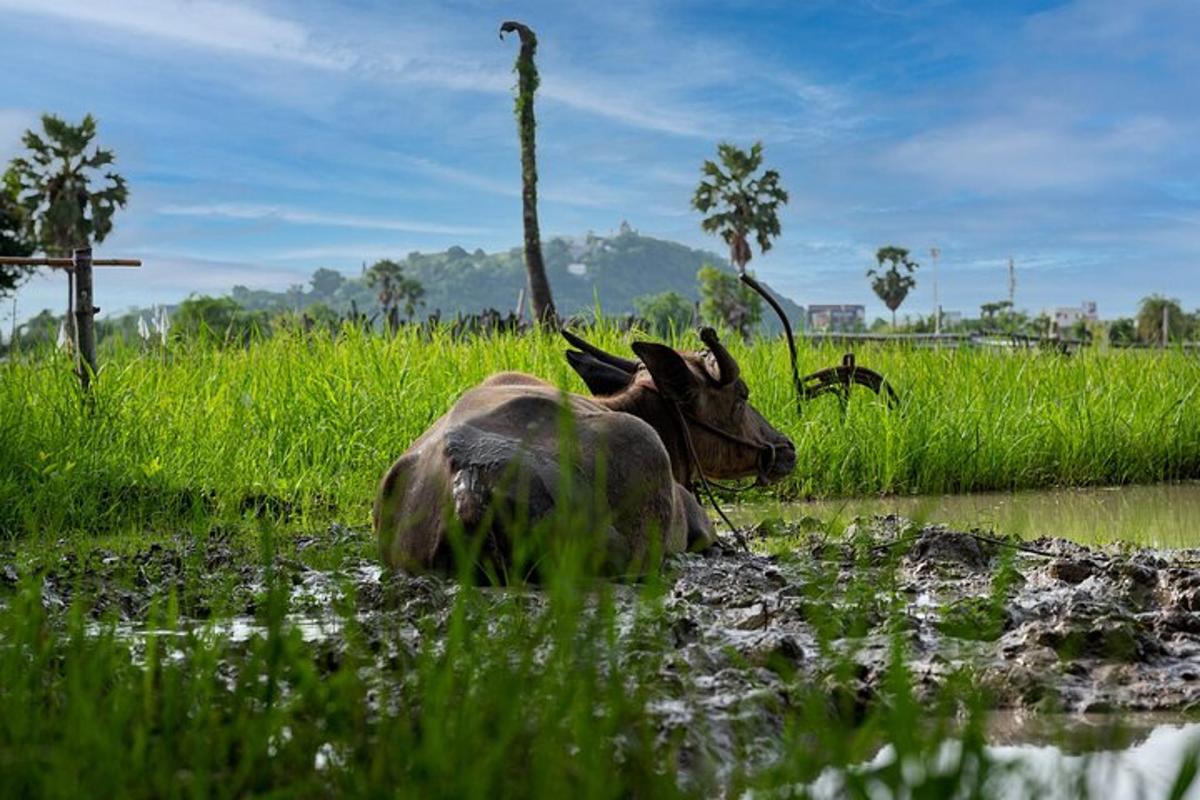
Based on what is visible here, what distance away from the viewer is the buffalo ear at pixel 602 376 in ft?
20.9

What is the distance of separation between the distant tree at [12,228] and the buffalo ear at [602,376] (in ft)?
155

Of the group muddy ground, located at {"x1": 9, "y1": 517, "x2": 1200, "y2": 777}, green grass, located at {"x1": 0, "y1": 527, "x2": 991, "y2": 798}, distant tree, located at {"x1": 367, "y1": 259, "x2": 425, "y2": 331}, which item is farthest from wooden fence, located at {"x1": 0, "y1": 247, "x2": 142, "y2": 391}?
distant tree, located at {"x1": 367, "y1": 259, "x2": 425, "y2": 331}

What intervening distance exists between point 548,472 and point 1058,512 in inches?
230

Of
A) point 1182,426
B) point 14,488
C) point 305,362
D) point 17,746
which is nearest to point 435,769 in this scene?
point 17,746

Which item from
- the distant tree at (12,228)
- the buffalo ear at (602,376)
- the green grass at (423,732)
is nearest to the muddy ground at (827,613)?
the green grass at (423,732)

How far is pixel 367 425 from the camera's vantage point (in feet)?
34.3

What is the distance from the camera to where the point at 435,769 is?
2105 mm

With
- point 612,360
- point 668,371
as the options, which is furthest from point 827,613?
point 612,360

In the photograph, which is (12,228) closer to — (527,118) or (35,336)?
(527,118)

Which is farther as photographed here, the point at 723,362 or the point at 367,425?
the point at 367,425

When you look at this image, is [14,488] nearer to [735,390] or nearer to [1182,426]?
[735,390]

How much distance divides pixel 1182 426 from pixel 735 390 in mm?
8226

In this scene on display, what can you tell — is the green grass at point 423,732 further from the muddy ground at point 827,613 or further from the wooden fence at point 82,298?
the wooden fence at point 82,298

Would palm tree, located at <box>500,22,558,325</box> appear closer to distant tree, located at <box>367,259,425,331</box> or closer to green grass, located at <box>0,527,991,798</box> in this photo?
green grass, located at <box>0,527,991,798</box>
